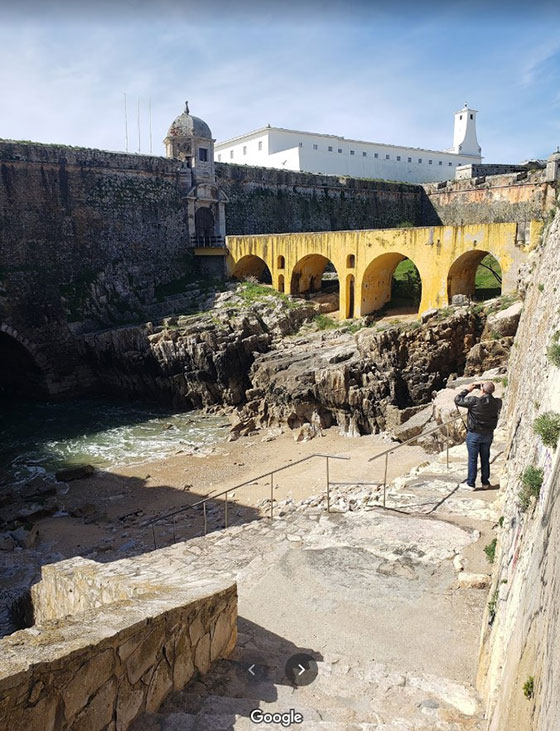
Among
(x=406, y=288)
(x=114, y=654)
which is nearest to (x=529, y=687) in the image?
(x=114, y=654)

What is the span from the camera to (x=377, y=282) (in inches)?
910

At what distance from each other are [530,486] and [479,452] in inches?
150

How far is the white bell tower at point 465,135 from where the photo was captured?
4647 cm

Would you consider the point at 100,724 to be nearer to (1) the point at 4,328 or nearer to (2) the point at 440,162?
(1) the point at 4,328

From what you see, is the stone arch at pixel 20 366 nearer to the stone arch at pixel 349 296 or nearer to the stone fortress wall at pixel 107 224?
the stone fortress wall at pixel 107 224

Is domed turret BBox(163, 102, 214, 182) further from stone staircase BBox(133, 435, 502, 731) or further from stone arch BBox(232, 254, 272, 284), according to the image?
stone staircase BBox(133, 435, 502, 731)

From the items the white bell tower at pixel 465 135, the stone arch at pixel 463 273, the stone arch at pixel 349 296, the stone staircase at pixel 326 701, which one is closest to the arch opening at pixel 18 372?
the stone arch at pixel 349 296

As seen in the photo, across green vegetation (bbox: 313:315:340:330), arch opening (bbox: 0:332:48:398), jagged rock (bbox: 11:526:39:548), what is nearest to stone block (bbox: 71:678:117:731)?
jagged rock (bbox: 11:526:39:548)

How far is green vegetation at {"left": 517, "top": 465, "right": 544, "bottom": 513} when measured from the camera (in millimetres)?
3871

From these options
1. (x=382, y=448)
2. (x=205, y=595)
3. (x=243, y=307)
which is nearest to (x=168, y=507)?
(x=382, y=448)

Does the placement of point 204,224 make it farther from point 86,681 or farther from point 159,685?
point 86,681

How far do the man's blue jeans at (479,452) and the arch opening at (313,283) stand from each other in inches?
693

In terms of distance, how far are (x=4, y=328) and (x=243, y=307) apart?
9.81m

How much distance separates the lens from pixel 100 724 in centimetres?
336
